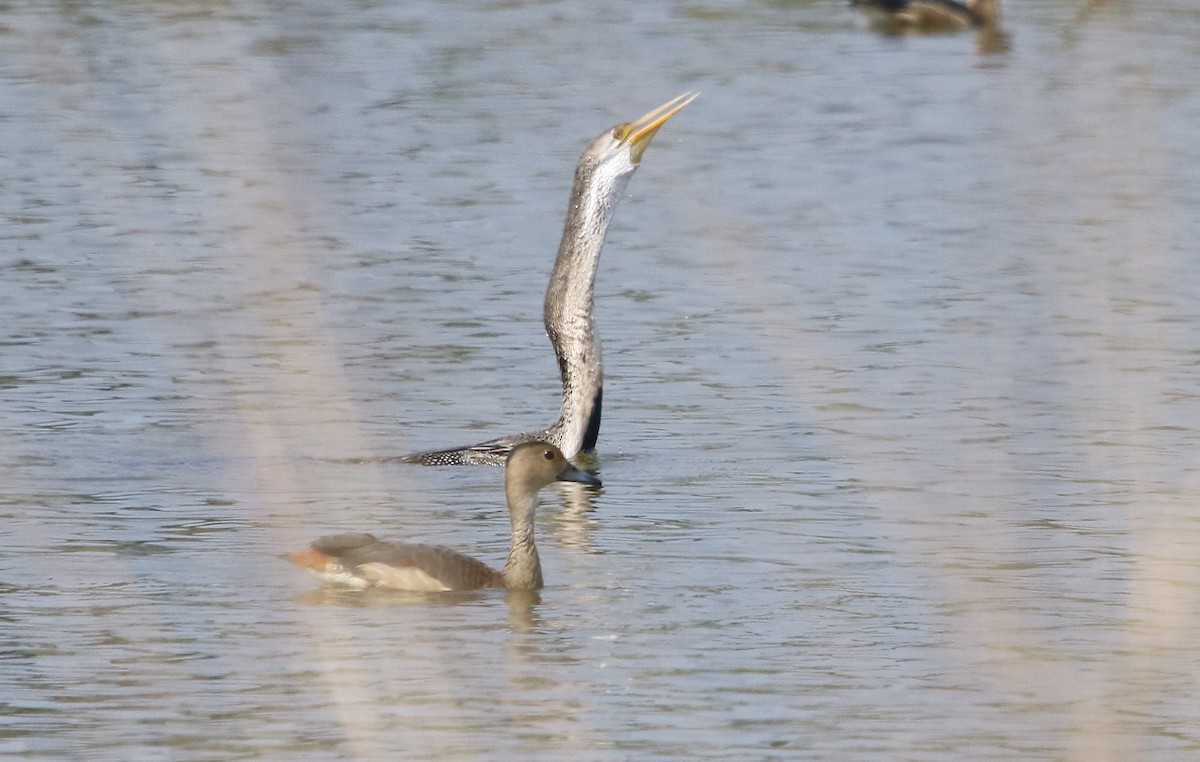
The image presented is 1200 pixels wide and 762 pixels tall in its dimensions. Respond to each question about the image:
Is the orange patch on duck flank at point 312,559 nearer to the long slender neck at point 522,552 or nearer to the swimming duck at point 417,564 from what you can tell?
the swimming duck at point 417,564

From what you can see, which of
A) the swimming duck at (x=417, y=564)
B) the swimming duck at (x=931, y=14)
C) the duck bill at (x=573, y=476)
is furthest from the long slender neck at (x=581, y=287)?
the swimming duck at (x=931, y=14)

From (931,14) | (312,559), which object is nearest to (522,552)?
(312,559)

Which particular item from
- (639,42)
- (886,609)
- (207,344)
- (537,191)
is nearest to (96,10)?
(639,42)

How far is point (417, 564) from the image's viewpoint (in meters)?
9.18

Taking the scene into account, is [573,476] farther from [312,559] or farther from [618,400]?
[618,400]

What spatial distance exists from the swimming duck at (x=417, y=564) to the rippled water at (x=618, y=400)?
78 millimetres

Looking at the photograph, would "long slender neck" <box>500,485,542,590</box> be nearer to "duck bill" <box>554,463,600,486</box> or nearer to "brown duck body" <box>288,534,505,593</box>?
"brown duck body" <box>288,534,505,593</box>

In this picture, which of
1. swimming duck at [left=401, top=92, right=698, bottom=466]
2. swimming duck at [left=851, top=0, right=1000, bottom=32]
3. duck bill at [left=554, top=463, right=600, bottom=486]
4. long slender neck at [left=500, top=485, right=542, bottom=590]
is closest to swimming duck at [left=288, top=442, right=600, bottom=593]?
long slender neck at [left=500, top=485, right=542, bottom=590]

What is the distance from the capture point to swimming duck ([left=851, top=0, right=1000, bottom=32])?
92.2 feet

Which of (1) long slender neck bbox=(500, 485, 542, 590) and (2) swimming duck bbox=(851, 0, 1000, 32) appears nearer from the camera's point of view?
(1) long slender neck bbox=(500, 485, 542, 590)

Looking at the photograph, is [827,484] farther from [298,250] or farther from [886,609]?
[298,250]

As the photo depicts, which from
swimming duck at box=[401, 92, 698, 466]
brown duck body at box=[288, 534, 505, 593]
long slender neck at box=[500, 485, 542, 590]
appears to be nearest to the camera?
brown duck body at box=[288, 534, 505, 593]

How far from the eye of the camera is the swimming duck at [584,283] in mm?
11758

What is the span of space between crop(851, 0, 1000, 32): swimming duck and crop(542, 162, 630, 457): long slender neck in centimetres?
1644
